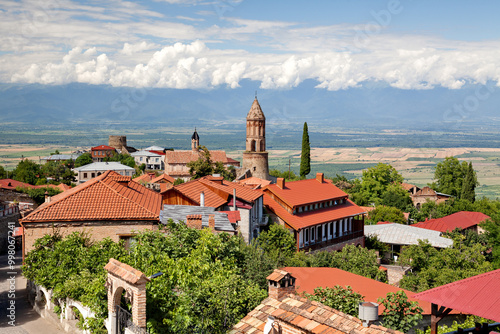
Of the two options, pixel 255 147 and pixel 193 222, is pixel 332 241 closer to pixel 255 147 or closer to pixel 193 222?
pixel 193 222

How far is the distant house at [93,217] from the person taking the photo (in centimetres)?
1984

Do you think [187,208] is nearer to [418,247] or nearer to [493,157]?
[418,247]

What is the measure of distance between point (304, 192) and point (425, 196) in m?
38.8

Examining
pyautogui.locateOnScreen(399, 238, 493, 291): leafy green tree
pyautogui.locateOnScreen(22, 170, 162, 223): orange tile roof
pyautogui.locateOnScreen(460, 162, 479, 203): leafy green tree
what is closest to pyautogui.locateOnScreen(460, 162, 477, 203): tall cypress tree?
pyautogui.locateOnScreen(460, 162, 479, 203): leafy green tree

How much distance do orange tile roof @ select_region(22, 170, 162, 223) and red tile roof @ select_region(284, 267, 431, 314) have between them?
6.50m

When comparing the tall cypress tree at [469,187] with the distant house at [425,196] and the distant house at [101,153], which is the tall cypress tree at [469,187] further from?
the distant house at [101,153]

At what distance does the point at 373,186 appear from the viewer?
69312 mm

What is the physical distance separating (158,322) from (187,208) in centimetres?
1222

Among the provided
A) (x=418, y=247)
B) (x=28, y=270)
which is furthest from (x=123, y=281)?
(x=418, y=247)

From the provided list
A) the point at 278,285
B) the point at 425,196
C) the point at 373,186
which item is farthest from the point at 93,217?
the point at 425,196

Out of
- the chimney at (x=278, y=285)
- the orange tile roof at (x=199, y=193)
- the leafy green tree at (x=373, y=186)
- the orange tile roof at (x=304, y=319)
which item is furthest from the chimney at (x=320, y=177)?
the orange tile roof at (x=304, y=319)

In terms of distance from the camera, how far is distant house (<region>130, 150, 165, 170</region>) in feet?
406

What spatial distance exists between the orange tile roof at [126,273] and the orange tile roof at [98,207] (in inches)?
363

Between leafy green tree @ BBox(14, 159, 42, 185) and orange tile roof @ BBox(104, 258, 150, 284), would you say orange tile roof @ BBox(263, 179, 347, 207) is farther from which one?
leafy green tree @ BBox(14, 159, 42, 185)
